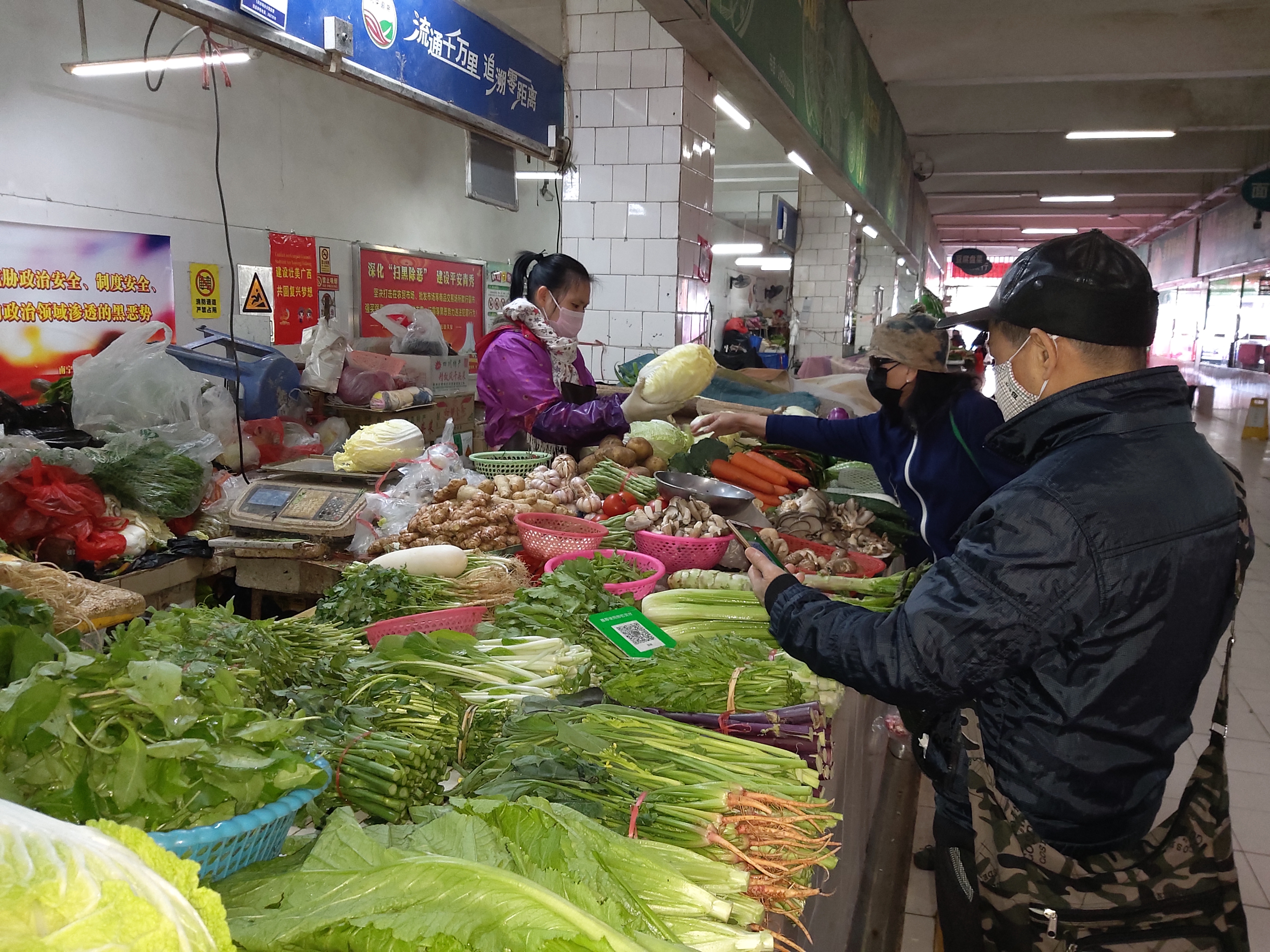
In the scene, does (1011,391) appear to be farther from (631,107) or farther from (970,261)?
(970,261)

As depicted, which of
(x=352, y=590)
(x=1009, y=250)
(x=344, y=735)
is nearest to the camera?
(x=344, y=735)

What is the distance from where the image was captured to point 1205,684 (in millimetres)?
5570

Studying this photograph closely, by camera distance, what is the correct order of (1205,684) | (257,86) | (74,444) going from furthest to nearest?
(257,86)
(1205,684)
(74,444)

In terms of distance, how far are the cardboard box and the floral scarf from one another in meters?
3.44

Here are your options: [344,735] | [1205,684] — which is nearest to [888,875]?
[344,735]

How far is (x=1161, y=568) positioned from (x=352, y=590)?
2245 millimetres

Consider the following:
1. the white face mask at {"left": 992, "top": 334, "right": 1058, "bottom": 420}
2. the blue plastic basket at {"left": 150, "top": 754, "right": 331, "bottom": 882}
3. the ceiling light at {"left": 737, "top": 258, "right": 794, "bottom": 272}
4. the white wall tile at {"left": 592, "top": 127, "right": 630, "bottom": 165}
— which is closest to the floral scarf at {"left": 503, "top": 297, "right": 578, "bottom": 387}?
the white wall tile at {"left": 592, "top": 127, "right": 630, "bottom": 165}

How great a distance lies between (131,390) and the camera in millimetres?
5480

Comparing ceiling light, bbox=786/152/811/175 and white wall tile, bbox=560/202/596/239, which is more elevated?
ceiling light, bbox=786/152/811/175

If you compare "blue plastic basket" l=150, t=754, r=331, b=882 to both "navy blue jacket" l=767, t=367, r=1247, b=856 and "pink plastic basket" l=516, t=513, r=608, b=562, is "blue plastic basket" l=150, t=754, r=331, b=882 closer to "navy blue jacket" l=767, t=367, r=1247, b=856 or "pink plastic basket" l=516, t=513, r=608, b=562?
"navy blue jacket" l=767, t=367, r=1247, b=856

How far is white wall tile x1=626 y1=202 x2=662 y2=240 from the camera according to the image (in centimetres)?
623

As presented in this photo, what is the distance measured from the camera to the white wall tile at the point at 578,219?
6.41 metres

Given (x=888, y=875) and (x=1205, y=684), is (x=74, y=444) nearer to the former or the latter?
(x=888, y=875)

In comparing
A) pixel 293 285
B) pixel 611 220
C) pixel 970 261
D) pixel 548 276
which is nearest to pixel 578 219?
pixel 611 220
